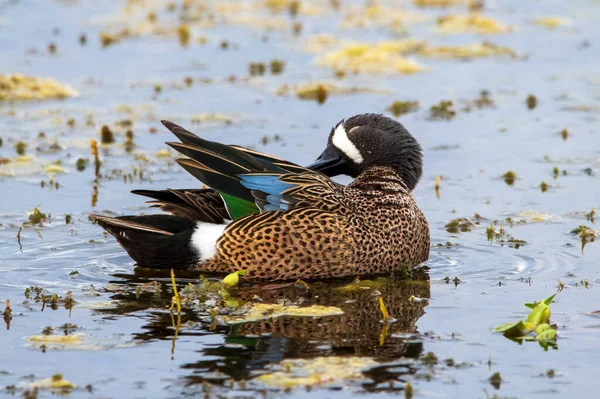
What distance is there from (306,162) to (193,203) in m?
2.78

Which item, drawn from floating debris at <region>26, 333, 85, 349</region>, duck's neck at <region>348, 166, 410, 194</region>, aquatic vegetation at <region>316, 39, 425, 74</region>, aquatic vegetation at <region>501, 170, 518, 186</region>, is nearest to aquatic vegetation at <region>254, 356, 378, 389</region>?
floating debris at <region>26, 333, 85, 349</region>

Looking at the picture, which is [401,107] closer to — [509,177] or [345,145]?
[509,177]

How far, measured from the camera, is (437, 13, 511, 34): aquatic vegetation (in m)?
15.8

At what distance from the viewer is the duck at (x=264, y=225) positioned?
7332 millimetres

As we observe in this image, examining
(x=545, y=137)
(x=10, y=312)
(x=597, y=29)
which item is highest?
(x=597, y=29)

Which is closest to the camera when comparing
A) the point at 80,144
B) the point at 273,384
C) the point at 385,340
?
the point at 273,384

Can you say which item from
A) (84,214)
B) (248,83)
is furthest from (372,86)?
(84,214)

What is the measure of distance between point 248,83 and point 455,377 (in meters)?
8.05

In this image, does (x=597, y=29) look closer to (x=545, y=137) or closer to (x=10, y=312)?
(x=545, y=137)

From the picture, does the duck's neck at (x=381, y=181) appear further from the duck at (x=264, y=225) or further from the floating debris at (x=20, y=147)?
the floating debris at (x=20, y=147)

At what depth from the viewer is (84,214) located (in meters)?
8.81

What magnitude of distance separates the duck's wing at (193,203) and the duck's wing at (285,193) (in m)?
0.31

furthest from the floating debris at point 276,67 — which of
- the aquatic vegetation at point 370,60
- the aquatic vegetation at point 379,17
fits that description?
the aquatic vegetation at point 379,17

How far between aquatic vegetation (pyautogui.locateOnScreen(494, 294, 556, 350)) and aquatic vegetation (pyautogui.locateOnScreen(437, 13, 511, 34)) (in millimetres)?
10067
